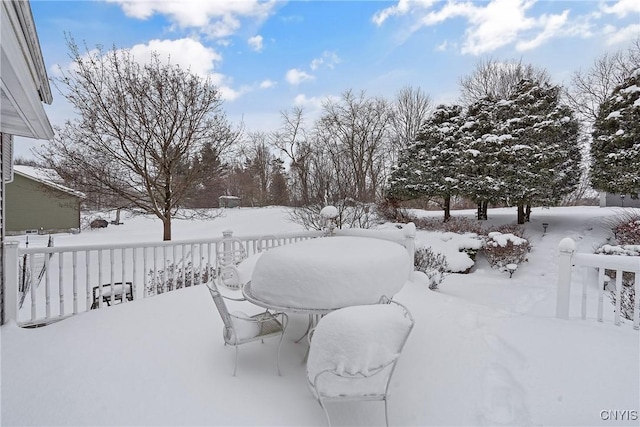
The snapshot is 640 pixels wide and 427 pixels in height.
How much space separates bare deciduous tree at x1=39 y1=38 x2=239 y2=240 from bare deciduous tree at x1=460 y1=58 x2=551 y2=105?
1191cm

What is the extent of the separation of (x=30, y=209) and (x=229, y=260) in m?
15.7

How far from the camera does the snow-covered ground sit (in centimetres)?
221

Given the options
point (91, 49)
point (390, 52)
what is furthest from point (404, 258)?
point (91, 49)

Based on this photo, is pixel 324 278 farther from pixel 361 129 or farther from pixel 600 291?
pixel 361 129

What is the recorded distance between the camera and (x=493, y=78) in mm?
15898

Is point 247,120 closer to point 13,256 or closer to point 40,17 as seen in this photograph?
point 40,17

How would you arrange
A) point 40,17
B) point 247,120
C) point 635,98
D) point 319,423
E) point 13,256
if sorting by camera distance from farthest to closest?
1. point 247,120
2. point 635,98
3. point 40,17
4. point 13,256
5. point 319,423

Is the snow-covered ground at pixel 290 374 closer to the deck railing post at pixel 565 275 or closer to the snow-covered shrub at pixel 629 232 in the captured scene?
the deck railing post at pixel 565 275

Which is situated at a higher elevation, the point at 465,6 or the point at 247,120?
the point at 465,6

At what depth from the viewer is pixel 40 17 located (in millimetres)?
4363

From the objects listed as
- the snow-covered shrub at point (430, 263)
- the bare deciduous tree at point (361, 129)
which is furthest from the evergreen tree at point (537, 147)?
the bare deciduous tree at point (361, 129)

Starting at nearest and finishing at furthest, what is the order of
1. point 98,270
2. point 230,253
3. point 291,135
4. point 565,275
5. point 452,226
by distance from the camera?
point 565,275, point 98,270, point 230,253, point 452,226, point 291,135

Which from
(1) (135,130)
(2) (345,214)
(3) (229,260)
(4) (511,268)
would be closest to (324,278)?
(3) (229,260)

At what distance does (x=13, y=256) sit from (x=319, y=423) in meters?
3.68
